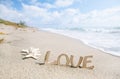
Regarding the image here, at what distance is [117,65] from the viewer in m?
3.85

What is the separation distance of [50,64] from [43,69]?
321 millimetres

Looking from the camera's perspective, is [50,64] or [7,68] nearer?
[7,68]

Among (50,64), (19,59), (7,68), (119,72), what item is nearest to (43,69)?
(50,64)

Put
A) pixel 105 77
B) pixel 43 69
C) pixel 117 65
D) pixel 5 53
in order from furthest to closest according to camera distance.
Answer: pixel 5 53 → pixel 117 65 → pixel 43 69 → pixel 105 77

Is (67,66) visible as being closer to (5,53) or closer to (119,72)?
(119,72)

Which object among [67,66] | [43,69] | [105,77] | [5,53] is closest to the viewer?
[105,77]

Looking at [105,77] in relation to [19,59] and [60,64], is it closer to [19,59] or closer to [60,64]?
[60,64]

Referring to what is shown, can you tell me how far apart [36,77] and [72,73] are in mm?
680

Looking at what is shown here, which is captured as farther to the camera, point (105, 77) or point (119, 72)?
point (119, 72)

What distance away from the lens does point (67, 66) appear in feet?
11.7

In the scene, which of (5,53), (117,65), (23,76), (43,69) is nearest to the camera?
(23,76)

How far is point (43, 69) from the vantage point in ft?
10.9

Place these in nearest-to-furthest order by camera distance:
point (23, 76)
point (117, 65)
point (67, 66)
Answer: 1. point (23, 76)
2. point (67, 66)
3. point (117, 65)

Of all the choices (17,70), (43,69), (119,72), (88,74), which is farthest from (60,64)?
(119,72)
